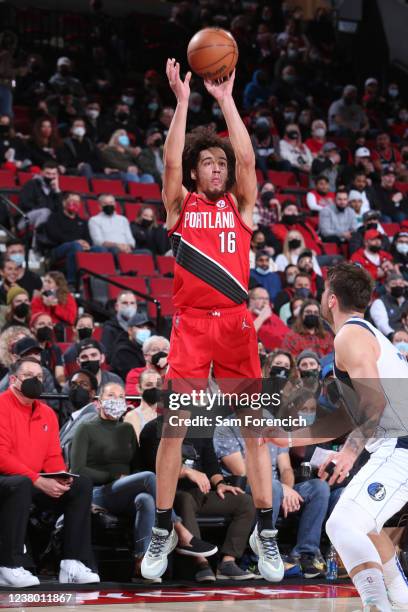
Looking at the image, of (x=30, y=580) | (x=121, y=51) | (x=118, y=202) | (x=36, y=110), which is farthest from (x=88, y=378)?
(x=121, y=51)

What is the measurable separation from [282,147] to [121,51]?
398 centimetres

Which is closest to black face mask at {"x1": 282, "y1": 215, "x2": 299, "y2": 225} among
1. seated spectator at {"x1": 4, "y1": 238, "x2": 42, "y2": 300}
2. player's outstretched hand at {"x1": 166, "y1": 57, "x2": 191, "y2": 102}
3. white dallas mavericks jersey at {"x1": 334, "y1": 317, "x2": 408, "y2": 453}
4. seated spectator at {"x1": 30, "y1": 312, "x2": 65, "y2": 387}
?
seated spectator at {"x1": 4, "y1": 238, "x2": 42, "y2": 300}

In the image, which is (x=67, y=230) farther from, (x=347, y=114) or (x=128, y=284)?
(x=347, y=114)

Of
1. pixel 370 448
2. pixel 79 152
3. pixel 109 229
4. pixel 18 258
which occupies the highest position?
pixel 79 152

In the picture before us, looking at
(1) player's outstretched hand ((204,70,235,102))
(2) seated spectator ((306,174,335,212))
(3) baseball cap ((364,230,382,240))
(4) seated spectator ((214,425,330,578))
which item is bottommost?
(4) seated spectator ((214,425,330,578))

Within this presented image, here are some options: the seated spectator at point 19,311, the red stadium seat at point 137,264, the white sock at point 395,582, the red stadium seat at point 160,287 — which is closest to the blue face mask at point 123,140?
the red stadium seat at point 137,264

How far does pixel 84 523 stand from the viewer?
279 inches

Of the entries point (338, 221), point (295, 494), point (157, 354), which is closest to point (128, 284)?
point (157, 354)

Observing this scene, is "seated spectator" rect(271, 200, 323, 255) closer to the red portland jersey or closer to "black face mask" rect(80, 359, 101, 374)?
"black face mask" rect(80, 359, 101, 374)

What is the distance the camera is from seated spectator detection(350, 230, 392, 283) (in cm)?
1362

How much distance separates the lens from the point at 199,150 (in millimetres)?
6145

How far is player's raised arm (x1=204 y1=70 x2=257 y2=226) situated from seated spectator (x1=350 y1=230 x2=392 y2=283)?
7.68m

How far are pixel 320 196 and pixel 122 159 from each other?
116 inches

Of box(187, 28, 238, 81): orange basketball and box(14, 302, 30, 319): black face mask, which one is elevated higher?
box(187, 28, 238, 81): orange basketball
